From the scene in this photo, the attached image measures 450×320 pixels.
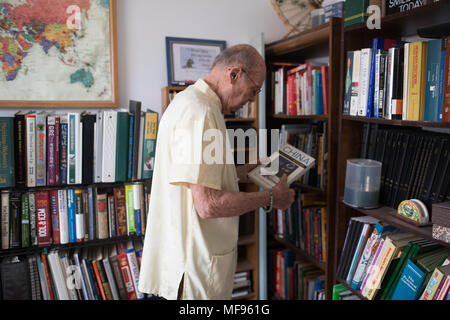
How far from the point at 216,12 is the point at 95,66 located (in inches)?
32.7

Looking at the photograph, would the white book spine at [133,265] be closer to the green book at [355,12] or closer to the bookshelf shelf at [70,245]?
the bookshelf shelf at [70,245]

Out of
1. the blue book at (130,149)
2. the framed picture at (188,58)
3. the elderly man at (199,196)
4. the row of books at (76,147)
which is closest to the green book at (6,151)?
the row of books at (76,147)

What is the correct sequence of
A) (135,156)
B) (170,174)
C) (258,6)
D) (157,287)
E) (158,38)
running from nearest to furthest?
(170,174)
(157,287)
(135,156)
(158,38)
(258,6)

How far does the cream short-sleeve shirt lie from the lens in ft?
3.77

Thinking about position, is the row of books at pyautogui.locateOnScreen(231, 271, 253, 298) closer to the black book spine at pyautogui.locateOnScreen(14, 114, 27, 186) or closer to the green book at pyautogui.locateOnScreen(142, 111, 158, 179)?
the green book at pyautogui.locateOnScreen(142, 111, 158, 179)

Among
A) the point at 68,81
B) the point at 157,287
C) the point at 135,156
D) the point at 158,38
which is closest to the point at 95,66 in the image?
the point at 68,81

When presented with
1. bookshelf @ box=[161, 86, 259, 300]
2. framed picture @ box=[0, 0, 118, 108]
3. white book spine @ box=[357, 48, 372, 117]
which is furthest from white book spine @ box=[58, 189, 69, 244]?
white book spine @ box=[357, 48, 372, 117]

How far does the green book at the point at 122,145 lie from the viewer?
1736 millimetres

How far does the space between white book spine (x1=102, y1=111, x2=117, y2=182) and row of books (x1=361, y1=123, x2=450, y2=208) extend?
1.21 meters

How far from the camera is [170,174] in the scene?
1188 millimetres

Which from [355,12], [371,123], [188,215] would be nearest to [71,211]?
[188,215]

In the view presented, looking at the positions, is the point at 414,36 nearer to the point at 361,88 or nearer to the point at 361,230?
the point at 361,88

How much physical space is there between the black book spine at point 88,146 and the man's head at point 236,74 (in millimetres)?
705

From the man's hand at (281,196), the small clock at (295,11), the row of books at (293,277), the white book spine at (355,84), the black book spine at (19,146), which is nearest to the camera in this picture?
the man's hand at (281,196)
